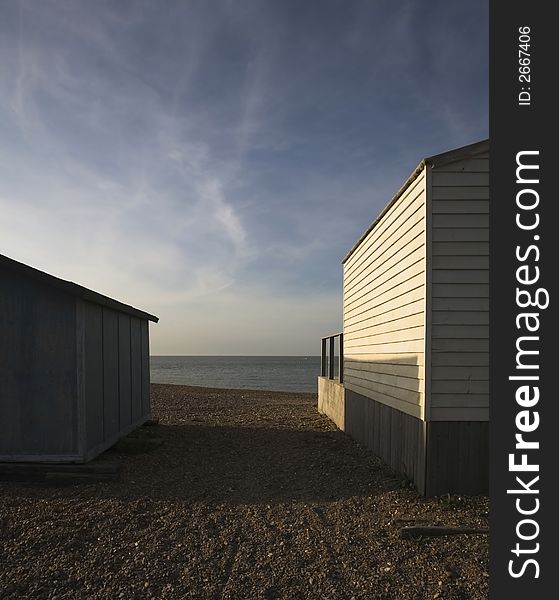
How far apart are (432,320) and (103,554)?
3.94m

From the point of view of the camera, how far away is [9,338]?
7.32 metres

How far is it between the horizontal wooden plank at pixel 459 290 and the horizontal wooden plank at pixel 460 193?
96 centimetres

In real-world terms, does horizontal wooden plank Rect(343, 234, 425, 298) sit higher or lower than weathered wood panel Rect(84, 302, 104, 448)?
higher

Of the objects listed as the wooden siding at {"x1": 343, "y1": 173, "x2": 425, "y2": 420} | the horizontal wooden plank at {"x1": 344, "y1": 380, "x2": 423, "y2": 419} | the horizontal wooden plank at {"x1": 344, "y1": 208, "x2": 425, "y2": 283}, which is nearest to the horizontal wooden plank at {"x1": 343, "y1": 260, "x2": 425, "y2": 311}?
the wooden siding at {"x1": 343, "y1": 173, "x2": 425, "y2": 420}

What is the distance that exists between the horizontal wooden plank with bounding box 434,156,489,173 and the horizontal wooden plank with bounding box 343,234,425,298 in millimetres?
777

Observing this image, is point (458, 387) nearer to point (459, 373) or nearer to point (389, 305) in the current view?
point (459, 373)

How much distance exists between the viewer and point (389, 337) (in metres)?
7.66

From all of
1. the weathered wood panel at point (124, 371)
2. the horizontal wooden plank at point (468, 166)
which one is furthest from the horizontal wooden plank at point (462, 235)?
the weathered wood panel at point (124, 371)

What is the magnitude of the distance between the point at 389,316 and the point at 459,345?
6.26ft

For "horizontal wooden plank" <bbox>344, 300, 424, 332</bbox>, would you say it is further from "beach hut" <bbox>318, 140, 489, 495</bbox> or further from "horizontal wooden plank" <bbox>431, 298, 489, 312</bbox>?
"horizontal wooden plank" <bbox>431, 298, 489, 312</bbox>

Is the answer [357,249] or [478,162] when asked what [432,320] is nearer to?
[478,162]

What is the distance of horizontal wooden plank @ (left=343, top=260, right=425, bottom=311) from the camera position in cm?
638

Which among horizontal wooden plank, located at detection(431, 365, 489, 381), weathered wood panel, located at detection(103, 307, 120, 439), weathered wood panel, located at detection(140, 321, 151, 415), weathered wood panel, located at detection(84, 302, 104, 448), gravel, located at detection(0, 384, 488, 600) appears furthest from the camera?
weathered wood panel, located at detection(140, 321, 151, 415)

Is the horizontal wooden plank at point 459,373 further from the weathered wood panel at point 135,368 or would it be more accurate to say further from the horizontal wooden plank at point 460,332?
the weathered wood panel at point 135,368
